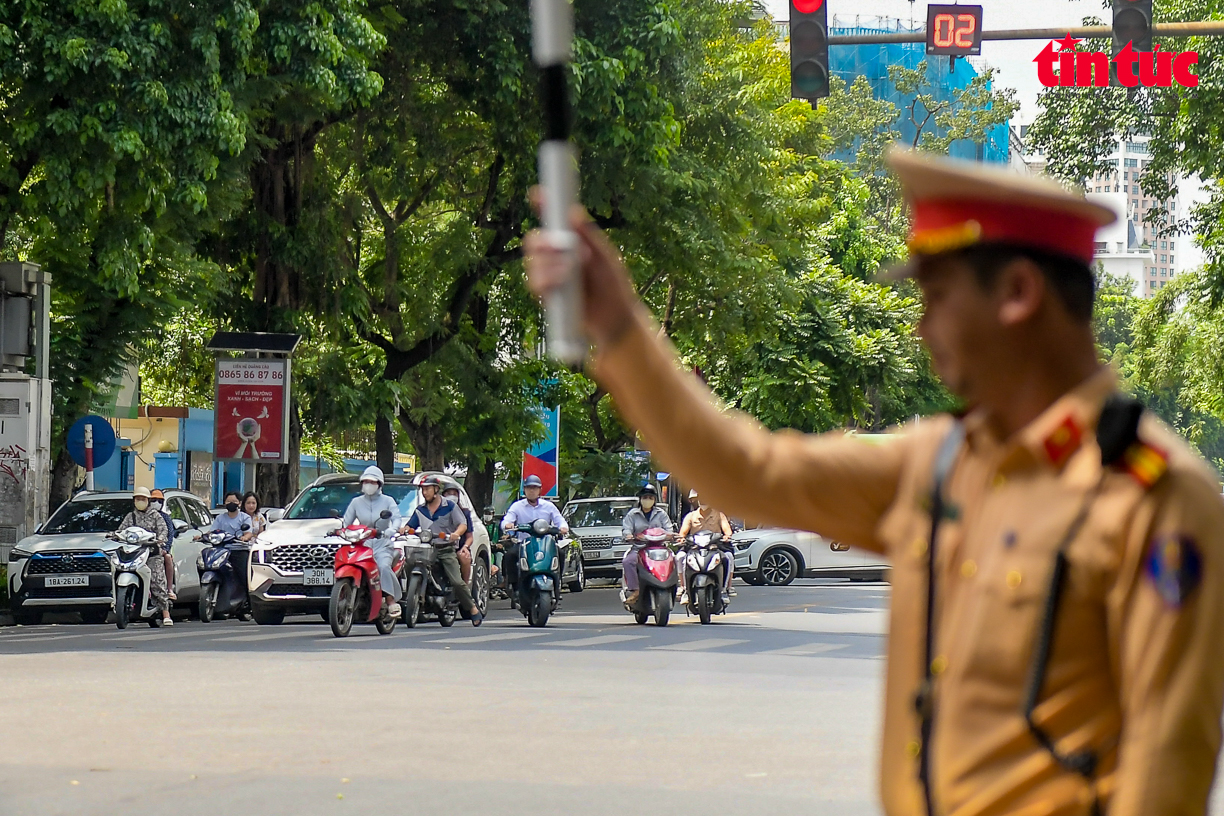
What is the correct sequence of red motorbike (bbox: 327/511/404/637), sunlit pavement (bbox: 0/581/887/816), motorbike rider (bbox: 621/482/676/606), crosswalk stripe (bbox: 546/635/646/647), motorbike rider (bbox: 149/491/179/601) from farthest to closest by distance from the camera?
1. motorbike rider (bbox: 149/491/179/601)
2. motorbike rider (bbox: 621/482/676/606)
3. red motorbike (bbox: 327/511/404/637)
4. crosswalk stripe (bbox: 546/635/646/647)
5. sunlit pavement (bbox: 0/581/887/816)

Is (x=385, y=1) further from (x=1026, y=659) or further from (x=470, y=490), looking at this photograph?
(x=1026, y=659)

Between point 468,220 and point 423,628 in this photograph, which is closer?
point 423,628

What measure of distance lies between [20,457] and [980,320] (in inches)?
909

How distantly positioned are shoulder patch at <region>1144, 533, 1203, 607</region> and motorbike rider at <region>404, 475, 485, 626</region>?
19.8 m

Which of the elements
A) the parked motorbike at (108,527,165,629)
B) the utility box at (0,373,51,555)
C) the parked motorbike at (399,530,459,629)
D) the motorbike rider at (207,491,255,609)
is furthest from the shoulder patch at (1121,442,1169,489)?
the utility box at (0,373,51,555)

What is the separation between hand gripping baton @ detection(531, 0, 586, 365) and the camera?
1934mm

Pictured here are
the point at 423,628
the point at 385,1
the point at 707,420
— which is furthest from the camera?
the point at 385,1

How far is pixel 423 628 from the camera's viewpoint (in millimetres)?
20844

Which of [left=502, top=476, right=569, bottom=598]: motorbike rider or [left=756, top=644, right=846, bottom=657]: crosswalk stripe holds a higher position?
[left=502, top=476, right=569, bottom=598]: motorbike rider

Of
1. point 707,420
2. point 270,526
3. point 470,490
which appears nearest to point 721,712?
point 707,420

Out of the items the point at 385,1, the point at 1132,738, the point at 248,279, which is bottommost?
the point at 1132,738

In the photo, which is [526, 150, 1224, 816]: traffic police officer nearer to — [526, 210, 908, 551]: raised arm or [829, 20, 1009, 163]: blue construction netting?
[526, 210, 908, 551]: raised arm

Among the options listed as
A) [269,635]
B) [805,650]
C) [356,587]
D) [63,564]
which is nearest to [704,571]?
[356,587]

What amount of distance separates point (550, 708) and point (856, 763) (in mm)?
2641
